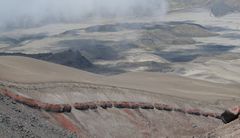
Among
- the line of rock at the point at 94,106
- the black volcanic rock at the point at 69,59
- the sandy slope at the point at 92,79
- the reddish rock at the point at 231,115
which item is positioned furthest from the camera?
the black volcanic rock at the point at 69,59

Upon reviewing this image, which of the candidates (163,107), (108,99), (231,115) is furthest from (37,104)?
(231,115)

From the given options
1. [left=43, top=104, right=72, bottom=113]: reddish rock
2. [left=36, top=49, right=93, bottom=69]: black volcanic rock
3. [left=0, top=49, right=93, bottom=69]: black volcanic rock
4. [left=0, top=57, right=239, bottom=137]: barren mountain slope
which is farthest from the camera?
[left=0, top=49, right=93, bottom=69]: black volcanic rock

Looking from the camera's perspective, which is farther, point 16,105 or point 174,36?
point 174,36

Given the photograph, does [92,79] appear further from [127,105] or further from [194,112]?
[194,112]

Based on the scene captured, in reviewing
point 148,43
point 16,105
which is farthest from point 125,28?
point 16,105

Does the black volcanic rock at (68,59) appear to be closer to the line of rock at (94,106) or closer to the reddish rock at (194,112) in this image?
the reddish rock at (194,112)

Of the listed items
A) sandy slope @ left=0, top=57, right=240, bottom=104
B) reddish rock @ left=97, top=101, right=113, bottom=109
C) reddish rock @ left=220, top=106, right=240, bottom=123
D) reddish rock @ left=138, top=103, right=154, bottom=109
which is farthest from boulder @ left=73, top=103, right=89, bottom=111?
reddish rock @ left=220, top=106, right=240, bottom=123

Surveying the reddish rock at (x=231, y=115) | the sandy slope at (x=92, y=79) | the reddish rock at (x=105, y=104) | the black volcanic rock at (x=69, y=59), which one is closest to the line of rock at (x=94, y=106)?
the reddish rock at (x=105, y=104)

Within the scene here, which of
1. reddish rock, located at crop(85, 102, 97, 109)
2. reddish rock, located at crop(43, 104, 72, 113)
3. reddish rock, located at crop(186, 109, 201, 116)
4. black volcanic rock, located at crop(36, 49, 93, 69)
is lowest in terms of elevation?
black volcanic rock, located at crop(36, 49, 93, 69)

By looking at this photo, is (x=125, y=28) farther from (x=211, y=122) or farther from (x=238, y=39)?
(x=211, y=122)

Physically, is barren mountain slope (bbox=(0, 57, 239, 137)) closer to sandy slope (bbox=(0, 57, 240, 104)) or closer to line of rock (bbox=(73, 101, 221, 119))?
sandy slope (bbox=(0, 57, 240, 104))

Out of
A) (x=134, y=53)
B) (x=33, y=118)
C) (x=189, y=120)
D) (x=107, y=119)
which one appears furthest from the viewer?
(x=134, y=53)
